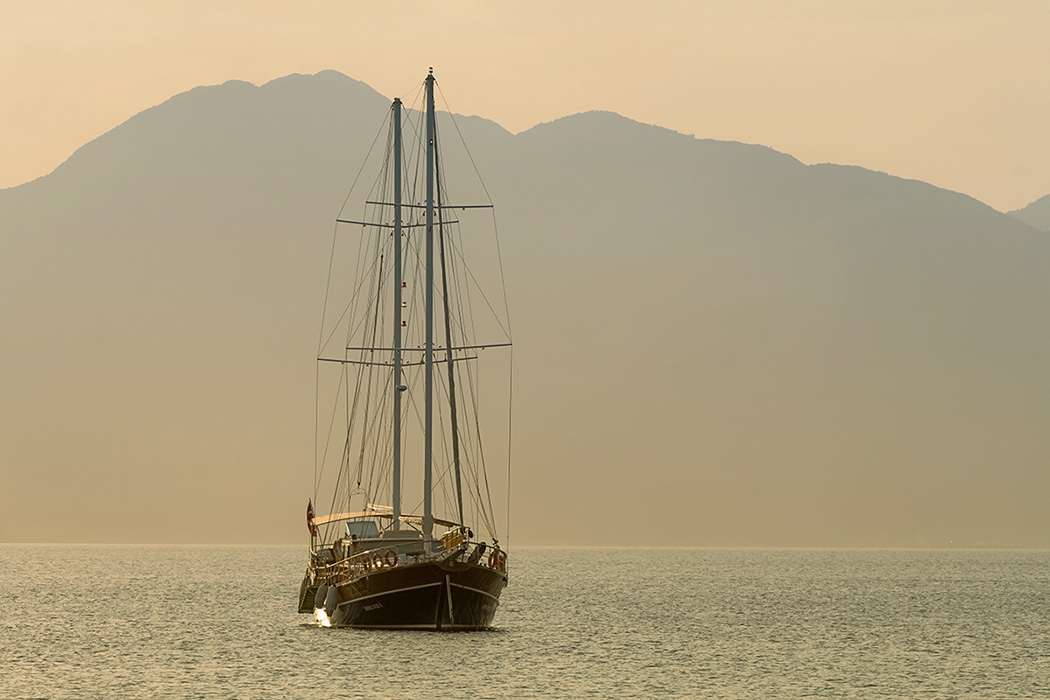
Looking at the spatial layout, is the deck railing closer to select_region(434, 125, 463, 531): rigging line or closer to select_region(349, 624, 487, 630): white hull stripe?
select_region(434, 125, 463, 531): rigging line

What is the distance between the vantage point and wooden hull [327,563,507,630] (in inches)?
2813

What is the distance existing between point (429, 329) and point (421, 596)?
12.8 meters

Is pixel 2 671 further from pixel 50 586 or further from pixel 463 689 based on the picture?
pixel 50 586

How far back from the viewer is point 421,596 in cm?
7156

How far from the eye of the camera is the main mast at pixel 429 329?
74.4 meters

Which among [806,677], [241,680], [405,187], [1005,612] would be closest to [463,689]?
[241,680]

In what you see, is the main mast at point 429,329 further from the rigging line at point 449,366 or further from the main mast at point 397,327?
the main mast at point 397,327

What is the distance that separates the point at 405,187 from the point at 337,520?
18034mm

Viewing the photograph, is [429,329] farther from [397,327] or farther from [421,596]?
[421,596]

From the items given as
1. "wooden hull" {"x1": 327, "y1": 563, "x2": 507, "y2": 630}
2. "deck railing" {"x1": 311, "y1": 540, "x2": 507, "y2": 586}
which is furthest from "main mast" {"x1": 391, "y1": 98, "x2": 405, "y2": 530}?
"wooden hull" {"x1": 327, "y1": 563, "x2": 507, "y2": 630}

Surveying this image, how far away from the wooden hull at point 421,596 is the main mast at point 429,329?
121 inches

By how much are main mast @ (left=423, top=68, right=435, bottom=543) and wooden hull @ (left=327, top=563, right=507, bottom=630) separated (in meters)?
3.08

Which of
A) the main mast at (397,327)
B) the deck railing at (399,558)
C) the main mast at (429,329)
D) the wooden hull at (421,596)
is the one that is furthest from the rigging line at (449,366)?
the main mast at (397,327)

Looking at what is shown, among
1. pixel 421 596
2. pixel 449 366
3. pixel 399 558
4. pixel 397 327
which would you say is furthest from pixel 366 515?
pixel 421 596
